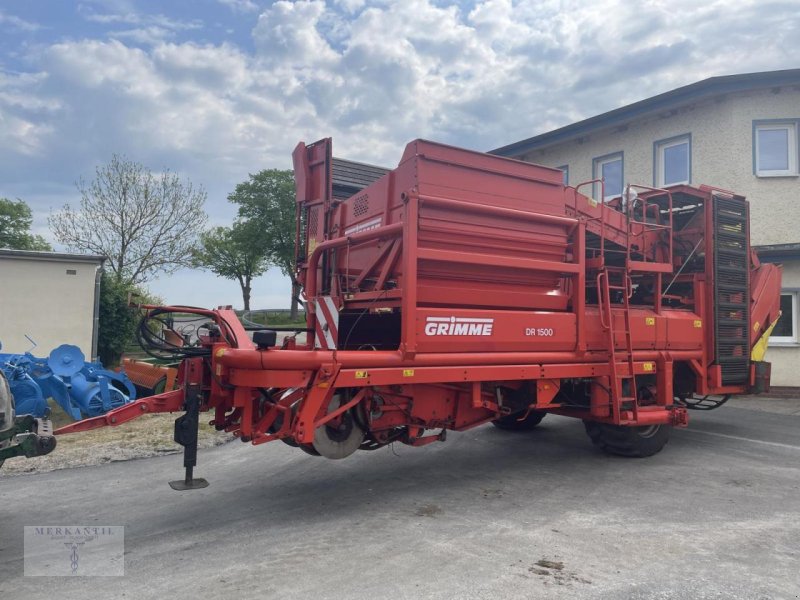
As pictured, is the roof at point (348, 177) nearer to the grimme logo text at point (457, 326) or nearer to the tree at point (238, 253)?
the grimme logo text at point (457, 326)

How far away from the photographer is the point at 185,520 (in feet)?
15.0

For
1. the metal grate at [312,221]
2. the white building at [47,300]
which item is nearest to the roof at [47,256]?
the white building at [47,300]

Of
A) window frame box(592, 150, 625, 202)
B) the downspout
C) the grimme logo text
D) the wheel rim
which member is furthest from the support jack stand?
window frame box(592, 150, 625, 202)

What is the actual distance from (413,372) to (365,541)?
130 centimetres

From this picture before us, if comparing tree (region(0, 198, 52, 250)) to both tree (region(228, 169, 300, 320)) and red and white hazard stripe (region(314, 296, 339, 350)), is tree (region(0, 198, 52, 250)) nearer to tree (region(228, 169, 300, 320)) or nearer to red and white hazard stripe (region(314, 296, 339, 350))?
tree (region(228, 169, 300, 320))

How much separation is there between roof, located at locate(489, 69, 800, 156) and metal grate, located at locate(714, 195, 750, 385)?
6445mm

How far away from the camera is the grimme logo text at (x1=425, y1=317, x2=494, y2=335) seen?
15.7ft

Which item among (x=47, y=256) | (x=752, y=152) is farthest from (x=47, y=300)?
(x=752, y=152)

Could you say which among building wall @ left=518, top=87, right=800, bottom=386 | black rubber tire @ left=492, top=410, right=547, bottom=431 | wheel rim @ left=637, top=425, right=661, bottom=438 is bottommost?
black rubber tire @ left=492, top=410, right=547, bottom=431

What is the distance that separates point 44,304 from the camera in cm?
1371

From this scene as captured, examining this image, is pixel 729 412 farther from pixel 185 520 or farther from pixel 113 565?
pixel 113 565

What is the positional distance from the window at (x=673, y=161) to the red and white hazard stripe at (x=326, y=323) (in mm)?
11081

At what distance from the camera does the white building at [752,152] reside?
11836 millimetres

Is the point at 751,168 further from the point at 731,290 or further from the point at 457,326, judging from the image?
the point at 457,326
